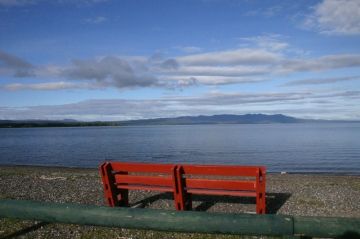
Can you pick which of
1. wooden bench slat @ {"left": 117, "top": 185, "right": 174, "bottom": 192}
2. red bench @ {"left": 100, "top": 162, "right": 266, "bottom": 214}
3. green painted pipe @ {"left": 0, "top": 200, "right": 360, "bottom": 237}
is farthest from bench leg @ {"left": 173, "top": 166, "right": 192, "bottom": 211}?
green painted pipe @ {"left": 0, "top": 200, "right": 360, "bottom": 237}

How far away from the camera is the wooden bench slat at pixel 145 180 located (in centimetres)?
1014

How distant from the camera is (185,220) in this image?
331 cm

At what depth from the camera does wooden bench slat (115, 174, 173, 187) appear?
1014 cm

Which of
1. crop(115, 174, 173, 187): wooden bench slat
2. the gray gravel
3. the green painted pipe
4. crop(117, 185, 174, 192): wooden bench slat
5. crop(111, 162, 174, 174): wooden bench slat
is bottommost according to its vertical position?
the gray gravel

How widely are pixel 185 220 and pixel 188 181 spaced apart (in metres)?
6.61

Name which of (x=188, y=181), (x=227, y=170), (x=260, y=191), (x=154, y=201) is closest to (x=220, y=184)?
(x=227, y=170)

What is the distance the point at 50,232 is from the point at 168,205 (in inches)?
162

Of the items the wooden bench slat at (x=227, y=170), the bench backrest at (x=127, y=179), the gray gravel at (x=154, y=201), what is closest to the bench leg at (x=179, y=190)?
the bench backrest at (x=127, y=179)

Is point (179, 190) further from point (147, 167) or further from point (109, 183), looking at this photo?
point (109, 183)

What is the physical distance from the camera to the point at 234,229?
126 inches

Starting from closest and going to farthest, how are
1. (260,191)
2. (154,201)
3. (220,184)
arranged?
(260,191) < (220,184) < (154,201)

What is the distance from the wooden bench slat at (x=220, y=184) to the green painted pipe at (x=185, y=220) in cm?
622

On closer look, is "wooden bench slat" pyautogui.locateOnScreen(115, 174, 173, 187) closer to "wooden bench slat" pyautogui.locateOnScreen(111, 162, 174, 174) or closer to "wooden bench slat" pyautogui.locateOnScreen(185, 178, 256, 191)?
"wooden bench slat" pyautogui.locateOnScreen(111, 162, 174, 174)

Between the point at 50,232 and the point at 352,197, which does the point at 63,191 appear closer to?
the point at 50,232
